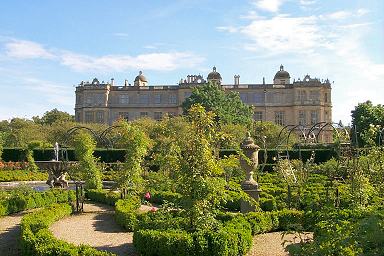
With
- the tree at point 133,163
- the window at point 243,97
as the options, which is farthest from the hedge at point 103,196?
the window at point 243,97

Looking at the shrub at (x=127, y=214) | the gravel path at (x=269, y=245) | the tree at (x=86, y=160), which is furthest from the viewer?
the tree at (x=86, y=160)

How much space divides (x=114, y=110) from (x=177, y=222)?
6285cm

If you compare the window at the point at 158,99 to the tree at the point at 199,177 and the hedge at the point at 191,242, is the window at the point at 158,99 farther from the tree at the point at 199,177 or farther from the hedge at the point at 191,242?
the hedge at the point at 191,242

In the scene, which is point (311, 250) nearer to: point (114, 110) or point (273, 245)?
point (273, 245)

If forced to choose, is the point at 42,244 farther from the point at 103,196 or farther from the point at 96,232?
the point at 103,196

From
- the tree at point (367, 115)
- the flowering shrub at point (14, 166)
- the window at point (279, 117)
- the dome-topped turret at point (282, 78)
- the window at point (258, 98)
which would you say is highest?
the dome-topped turret at point (282, 78)

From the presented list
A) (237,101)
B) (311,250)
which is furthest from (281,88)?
(311,250)

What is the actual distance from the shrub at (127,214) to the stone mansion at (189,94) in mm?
53244

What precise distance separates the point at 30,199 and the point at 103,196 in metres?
2.63

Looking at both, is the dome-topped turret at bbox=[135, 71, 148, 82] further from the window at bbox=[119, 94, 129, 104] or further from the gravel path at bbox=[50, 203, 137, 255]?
the gravel path at bbox=[50, 203, 137, 255]

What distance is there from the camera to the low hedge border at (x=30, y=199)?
13.1 metres

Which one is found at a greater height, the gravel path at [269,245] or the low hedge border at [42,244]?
the low hedge border at [42,244]

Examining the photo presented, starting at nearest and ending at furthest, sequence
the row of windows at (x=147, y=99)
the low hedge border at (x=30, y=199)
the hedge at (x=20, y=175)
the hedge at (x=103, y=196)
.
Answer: the low hedge border at (x=30, y=199) < the hedge at (x=103, y=196) < the hedge at (x=20, y=175) < the row of windows at (x=147, y=99)

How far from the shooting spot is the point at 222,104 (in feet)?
161
